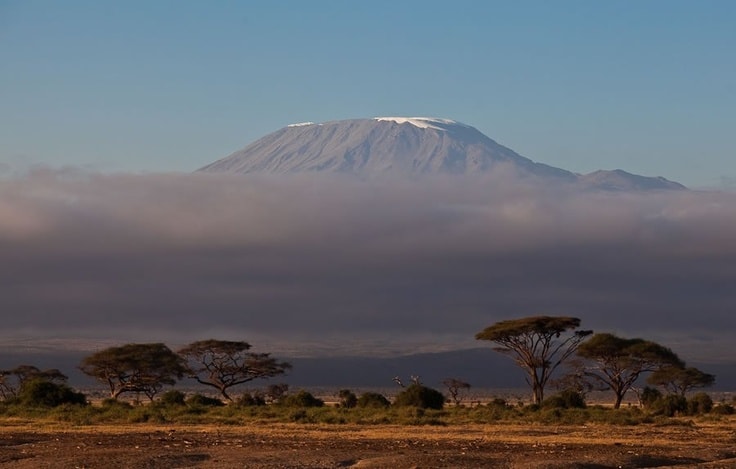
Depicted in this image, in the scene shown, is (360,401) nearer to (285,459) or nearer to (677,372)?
(677,372)

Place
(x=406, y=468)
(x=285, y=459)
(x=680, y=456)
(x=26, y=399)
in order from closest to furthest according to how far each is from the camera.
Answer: (x=406, y=468)
(x=285, y=459)
(x=680, y=456)
(x=26, y=399)

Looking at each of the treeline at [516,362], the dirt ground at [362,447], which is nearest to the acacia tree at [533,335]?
the treeline at [516,362]

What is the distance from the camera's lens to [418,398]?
78562 millimetres

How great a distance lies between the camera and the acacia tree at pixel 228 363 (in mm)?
102938

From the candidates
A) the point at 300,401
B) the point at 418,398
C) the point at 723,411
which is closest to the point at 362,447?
the point at 418,398

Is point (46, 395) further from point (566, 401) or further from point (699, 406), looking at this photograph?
point (699, 406)

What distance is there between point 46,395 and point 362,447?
1666 inches

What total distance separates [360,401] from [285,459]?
168 ft

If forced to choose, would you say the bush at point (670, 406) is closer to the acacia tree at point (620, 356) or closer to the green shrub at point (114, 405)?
the acacia tree at point (620, 356)

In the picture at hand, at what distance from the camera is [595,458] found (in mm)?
34281

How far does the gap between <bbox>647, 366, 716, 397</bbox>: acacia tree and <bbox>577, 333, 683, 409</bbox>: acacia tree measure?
8.25 meters

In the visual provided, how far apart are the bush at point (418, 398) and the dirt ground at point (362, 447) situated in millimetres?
22689

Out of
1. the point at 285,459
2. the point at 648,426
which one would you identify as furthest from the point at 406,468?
the point at 648,426

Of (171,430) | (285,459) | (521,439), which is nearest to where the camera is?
(285,459)
